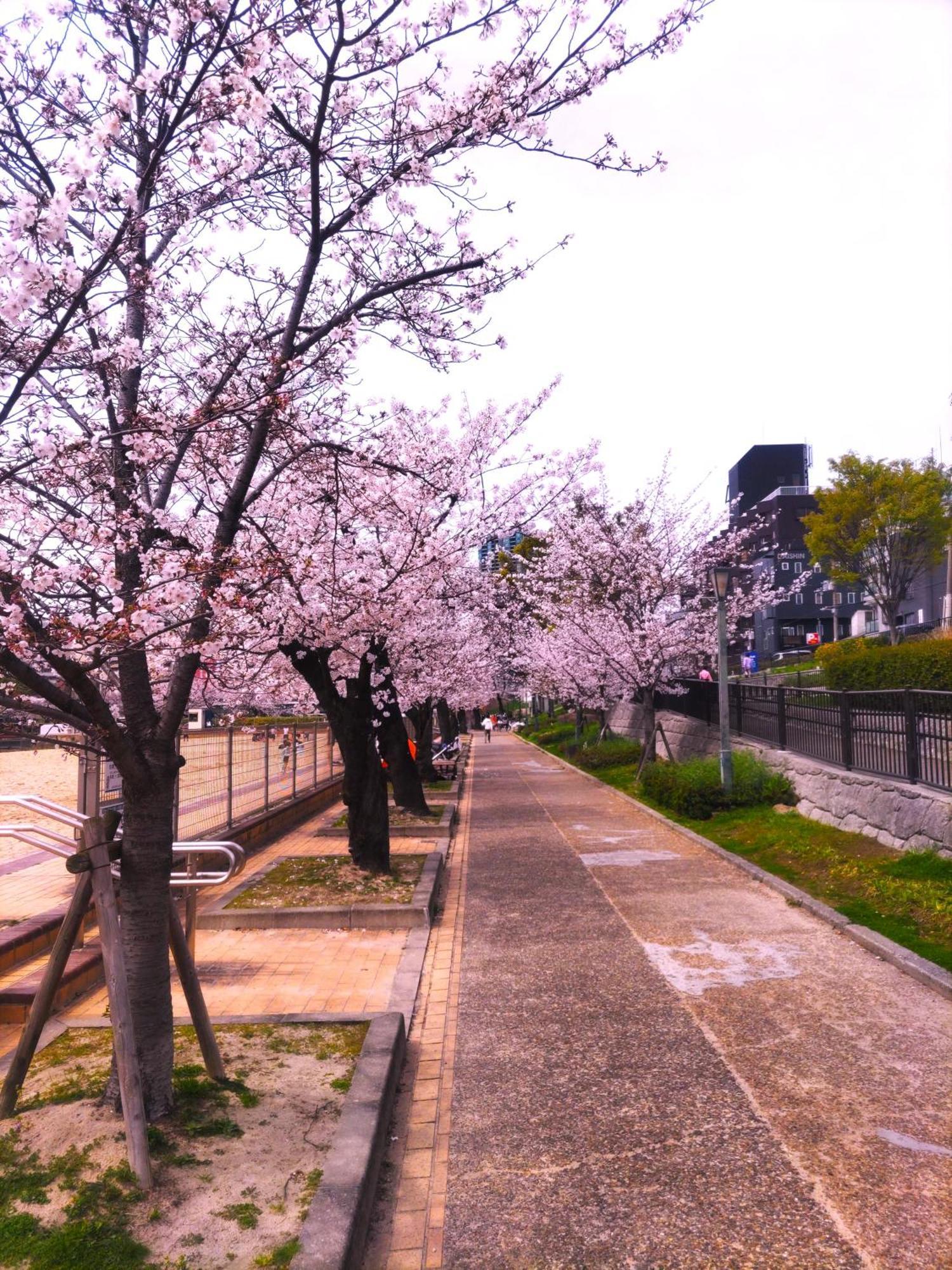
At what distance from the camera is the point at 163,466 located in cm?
601

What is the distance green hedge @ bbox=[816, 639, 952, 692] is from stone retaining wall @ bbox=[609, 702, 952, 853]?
1694mm

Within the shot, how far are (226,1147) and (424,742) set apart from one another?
20473mm

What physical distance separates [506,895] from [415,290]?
6674 mm

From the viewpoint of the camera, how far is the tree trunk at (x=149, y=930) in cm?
439

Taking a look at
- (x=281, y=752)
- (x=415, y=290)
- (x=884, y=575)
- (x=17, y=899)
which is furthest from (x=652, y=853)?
(x=884, y=575)

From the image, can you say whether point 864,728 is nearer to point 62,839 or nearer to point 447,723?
point 62,839

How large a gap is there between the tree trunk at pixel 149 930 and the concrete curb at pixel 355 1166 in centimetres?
88

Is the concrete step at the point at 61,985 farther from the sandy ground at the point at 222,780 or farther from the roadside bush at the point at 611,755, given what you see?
the roadside bush at the point at 611,755

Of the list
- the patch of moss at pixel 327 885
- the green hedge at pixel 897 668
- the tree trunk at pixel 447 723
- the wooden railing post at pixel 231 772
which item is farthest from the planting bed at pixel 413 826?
the tree trunk at pixel 447 723

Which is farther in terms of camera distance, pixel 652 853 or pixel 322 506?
pixel 652 853

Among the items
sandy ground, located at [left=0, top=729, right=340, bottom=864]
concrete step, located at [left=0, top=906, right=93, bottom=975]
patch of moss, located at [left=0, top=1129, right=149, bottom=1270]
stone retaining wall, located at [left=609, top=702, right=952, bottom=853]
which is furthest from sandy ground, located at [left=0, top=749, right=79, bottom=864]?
stone retaining wall, located at [left=609, top=702, right=952, bottom=853]

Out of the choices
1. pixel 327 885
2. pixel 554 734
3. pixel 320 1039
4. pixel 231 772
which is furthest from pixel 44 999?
pixel 554 734

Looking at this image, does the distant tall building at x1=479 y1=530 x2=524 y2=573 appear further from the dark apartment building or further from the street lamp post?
the dark apartment building

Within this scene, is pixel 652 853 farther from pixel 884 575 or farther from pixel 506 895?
pixel 884 575
